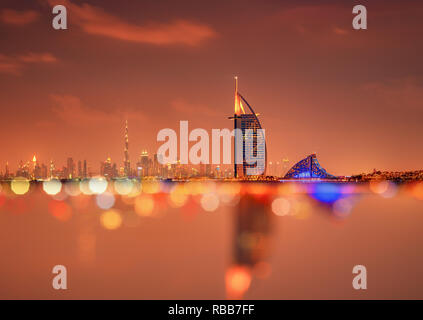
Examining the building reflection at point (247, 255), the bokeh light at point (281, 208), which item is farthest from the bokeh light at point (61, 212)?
the bokeh light at point (281, 208)

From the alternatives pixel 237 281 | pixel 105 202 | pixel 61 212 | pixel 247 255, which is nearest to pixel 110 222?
pixel 61 212

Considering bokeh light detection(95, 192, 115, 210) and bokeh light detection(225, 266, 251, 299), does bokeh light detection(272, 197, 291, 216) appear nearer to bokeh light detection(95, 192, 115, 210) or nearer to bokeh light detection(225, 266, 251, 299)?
bokeh light detection(95, 192, 115, 210)

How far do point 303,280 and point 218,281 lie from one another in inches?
169

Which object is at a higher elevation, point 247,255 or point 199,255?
point 247,255

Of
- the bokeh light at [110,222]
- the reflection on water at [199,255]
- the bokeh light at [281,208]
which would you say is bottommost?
the reflection on water at [199,255]

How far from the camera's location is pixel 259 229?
111 feet

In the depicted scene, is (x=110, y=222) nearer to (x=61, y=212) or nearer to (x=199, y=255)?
(x=61, y=212)

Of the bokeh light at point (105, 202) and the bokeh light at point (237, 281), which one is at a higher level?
the bokeh light at point (105, 202)

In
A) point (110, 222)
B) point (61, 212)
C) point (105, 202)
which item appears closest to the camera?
point (110, 222)

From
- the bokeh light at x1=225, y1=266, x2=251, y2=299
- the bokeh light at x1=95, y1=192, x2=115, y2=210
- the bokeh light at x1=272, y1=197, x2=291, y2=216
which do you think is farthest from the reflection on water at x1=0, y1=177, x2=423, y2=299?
the bokeh light at x1=95, y1=192, x2=115, y2=210

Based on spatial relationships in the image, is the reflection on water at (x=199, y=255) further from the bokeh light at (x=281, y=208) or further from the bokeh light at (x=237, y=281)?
the bokeh light at (x=281, y=208)

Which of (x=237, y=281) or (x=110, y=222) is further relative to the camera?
(x=110, y=222)
